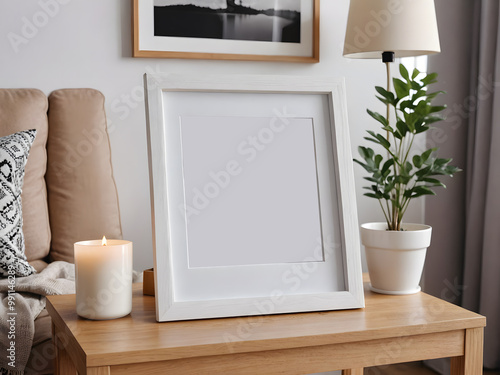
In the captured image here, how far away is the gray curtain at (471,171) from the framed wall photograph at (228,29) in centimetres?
56

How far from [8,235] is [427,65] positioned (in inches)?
67.4

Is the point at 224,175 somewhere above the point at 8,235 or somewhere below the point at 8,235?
above

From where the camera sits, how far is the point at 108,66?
2.05 metres

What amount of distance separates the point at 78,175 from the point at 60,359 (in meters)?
0.89

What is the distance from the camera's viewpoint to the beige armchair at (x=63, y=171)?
181 centimetres

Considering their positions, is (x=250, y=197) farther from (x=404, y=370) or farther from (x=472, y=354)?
(x=404, y=370)

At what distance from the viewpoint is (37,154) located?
73.0 inches

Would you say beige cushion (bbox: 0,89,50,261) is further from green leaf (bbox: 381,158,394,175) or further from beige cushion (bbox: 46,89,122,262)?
green leaf (bbox: 381,158,394,175)

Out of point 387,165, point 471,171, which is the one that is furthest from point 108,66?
point 471,171

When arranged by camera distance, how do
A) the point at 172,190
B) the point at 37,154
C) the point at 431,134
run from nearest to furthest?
the point at 172,190 → the point at 37,154 → the point at 431,134

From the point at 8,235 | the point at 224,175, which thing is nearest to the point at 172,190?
the point at 224,175

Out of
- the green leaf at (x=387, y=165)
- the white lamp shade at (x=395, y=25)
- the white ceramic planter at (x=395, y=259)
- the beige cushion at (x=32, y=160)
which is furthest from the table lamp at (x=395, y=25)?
the beige cushion at (x=32, y=160)

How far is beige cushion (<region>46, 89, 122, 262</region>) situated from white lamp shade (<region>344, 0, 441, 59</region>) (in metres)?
0.94

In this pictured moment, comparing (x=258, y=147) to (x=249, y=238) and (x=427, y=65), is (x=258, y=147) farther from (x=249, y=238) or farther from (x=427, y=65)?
(x=427, y=65)
